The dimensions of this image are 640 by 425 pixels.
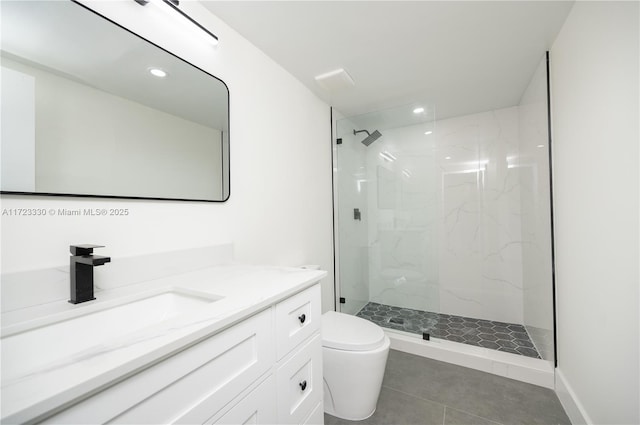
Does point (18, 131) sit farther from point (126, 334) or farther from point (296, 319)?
point (296, 319)

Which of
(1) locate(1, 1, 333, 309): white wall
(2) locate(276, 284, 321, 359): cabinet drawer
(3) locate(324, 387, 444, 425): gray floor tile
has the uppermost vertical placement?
(1) locate(1, 1, 333, 309): white wall

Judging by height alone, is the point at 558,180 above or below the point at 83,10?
below

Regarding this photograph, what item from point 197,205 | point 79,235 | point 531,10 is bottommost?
point 79,235

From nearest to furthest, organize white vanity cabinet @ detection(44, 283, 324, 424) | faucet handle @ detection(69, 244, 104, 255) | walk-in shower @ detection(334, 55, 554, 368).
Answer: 1. white vanity cabinet @ detection(44, 283, 324, 424)
2. faucet handle @ detection(69, 244, 104, 255)
3. walk-in shower @ detection(334, 55, 554, 368)

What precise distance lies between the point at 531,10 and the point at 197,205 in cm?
201

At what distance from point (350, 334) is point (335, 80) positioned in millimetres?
1822

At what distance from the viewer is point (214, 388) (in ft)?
2.20

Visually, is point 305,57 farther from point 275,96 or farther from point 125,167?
point 125,167

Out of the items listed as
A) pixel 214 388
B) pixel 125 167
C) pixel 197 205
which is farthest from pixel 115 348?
pixel 197 205

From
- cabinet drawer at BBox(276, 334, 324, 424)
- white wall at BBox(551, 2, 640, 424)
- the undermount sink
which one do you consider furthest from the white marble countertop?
white wall at BBox(551, 2, 640, 424)

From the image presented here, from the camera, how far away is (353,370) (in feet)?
4.80

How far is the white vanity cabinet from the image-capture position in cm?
50

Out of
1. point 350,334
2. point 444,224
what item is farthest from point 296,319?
point 444,224

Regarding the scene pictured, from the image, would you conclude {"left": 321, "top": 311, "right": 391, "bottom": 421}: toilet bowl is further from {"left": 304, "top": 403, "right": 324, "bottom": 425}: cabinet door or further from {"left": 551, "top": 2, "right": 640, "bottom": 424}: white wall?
{"left": 551, "top": 2, "right": 640, "bottom": 424}: white wall
